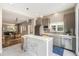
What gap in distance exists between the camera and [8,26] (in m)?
1.33

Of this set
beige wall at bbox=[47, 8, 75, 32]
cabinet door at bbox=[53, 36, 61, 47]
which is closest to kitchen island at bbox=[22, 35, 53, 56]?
cabinet door at bbox=[53, 36, 61, 47]

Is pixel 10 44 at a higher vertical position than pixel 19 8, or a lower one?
lower

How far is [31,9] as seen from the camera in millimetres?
1362

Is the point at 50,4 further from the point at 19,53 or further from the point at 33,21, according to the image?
the point at 19,53

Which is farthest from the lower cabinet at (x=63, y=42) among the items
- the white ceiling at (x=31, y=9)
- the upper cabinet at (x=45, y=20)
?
the white ceiling at (x=31, y=9)

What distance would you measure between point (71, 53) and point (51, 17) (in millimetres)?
705

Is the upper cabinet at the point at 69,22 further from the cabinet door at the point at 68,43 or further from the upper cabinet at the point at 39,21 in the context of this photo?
the upper cabinet at the point at 39,21

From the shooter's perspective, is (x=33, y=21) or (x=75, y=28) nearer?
(x=75, y=28)

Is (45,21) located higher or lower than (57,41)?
higher

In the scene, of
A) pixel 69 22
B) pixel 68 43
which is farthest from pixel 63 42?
pixel 69 22

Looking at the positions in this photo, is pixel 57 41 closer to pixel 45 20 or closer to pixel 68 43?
pixel 68 43

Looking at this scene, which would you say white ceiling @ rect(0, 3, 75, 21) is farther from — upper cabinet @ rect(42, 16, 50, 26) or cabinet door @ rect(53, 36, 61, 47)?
cabinet door @ rect(53, 36, 61, 47)

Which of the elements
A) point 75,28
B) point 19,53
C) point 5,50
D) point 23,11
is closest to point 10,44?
point 5,50

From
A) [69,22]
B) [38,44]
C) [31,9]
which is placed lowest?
[38,44]
